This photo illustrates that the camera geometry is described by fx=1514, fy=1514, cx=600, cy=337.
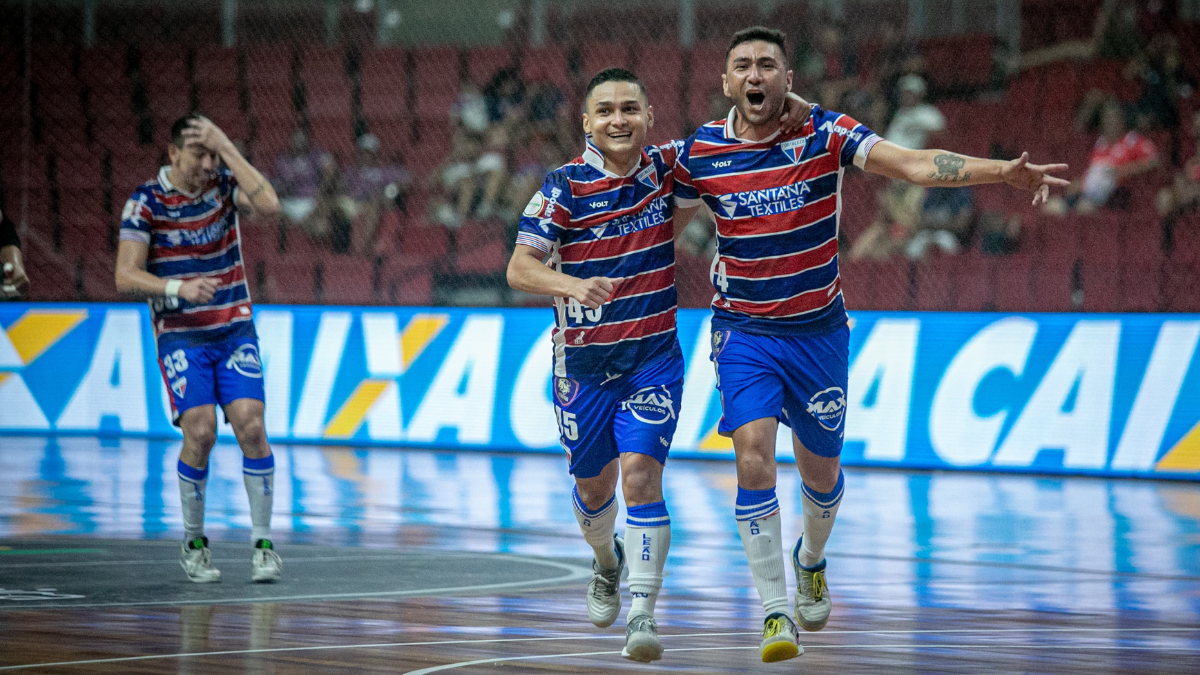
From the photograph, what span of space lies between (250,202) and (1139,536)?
5843mm

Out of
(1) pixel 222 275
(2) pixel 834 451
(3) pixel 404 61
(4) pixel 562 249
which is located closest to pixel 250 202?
(1) pixel 222 275

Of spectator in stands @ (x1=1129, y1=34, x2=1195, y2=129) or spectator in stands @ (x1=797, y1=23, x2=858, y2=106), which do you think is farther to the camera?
spectator in stands @ (x1=797, y1=23, x2=858, y2=106)

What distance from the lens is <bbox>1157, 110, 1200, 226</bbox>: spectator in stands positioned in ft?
43.5

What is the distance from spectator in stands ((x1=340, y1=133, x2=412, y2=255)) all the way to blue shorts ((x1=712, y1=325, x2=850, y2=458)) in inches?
427

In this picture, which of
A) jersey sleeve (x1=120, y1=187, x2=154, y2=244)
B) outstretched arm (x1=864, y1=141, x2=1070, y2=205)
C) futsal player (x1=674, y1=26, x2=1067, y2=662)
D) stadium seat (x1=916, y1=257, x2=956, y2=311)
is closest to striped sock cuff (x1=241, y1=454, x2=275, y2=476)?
jersey sleeve (x1=120, y1=187, x2=154, y2=244)

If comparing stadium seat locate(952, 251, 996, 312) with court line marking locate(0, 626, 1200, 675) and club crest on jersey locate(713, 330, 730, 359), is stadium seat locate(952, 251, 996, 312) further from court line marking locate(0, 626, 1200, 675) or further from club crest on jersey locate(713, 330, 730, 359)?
club crest on jersey locate(713, 330, 730, 359)

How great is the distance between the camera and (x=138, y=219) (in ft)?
25.8

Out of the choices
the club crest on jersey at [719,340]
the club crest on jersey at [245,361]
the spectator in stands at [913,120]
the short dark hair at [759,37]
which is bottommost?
the club crest on jersey at [245,361]

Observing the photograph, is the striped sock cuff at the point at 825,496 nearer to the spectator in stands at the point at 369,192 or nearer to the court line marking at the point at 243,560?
the court line marking at the point at 243,560

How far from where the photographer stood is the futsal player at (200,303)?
25.6 ft

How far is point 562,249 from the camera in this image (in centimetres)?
586

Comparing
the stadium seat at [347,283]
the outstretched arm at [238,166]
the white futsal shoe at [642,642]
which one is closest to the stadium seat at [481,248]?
the stadium seat at [347,283]

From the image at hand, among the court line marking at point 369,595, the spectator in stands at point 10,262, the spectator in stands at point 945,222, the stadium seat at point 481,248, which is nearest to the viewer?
the court line marking at point 369,595

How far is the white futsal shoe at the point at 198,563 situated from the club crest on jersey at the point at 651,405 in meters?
2.78
